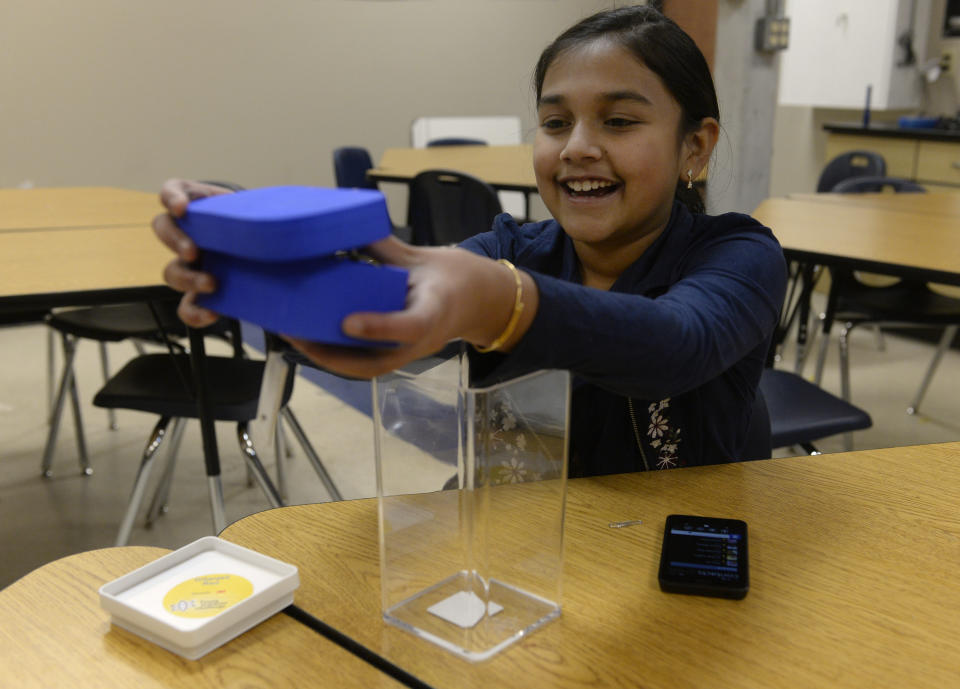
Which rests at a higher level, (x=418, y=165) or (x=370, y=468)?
(x=418, y=165)

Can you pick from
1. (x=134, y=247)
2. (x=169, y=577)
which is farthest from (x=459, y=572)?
(x=134, y=247)

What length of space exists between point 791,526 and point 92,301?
4.14 ft

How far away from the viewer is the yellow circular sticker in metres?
0.74

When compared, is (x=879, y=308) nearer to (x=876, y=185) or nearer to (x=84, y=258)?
(x=876, y=185)

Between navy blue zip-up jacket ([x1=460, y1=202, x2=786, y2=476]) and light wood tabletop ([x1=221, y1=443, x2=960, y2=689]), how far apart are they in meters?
0.10

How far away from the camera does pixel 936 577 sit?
2.65 ft

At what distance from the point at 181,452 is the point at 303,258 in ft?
8.51

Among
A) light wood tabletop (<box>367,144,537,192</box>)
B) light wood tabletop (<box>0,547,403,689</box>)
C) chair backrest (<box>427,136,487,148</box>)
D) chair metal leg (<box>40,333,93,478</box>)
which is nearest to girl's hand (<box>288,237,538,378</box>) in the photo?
light wood tabletop (<box>0,547,403,689</box>)

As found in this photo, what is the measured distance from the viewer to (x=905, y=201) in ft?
9.80

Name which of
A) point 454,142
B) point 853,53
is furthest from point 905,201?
point 853,53

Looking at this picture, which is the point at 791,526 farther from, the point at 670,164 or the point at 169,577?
the point at 169,577

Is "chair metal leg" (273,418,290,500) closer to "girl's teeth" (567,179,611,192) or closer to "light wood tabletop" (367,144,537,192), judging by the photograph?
"light wood tabletop" (367,144,537,192)

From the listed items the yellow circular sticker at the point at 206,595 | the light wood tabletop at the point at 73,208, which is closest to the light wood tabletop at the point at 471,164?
the light wood tabletop at the point at 73,208

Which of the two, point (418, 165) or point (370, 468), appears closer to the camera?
point (370, 468)
